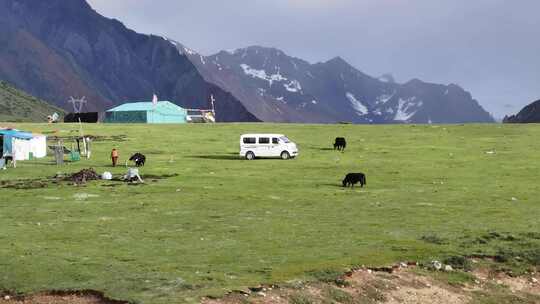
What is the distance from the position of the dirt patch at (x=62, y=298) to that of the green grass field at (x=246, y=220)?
1.31 feet

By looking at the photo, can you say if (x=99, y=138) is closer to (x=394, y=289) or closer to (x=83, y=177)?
(x=83, y=177)

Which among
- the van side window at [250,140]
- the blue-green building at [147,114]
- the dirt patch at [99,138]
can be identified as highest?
the blue-green building at [147,114]

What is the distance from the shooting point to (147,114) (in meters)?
151

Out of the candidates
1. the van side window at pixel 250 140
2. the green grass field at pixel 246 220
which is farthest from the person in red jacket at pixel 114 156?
the van side window at pixel 250 140

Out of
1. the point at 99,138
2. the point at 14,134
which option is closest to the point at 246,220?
the point at 14,134

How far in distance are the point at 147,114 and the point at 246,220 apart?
121724 millimetres

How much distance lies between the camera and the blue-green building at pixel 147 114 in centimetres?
15150

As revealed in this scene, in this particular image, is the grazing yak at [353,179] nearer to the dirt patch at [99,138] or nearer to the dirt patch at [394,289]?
the dirt patch at [394,289]

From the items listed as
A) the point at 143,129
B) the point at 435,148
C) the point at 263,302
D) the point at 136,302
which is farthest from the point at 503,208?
the point at 143,129

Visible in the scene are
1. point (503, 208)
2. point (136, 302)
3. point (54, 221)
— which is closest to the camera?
point (136, 302)

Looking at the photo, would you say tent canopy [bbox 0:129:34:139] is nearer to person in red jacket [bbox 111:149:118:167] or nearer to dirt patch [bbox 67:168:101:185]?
person in red jacket [bbox 111:149:118:167]

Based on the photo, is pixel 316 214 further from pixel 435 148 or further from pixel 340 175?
pixel 435 148

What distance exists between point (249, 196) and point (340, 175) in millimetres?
14155

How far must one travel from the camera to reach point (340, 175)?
174 feet
